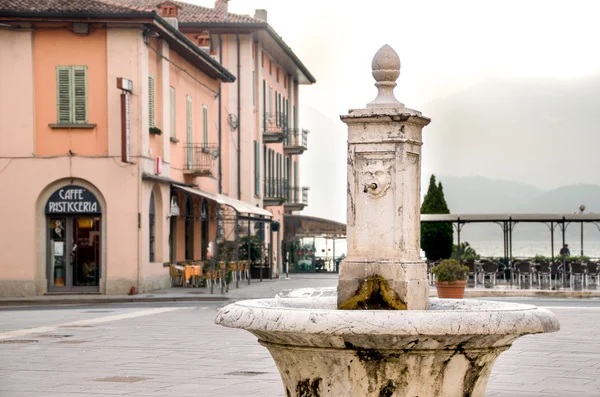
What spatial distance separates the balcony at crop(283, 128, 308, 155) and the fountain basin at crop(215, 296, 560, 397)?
45.8 meters

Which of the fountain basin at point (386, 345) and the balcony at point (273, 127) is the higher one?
the balcony at point (273, 127)

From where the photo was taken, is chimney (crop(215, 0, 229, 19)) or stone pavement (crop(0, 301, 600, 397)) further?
chimney (crop(215, 0, 229, 19))

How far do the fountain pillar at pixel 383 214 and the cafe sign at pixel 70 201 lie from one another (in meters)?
22.6

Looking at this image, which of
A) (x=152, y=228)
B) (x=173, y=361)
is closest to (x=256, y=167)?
(x=152, y=228)

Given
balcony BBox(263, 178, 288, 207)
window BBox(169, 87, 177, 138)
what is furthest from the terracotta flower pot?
balcony BBox(263, 178, 288, 207)

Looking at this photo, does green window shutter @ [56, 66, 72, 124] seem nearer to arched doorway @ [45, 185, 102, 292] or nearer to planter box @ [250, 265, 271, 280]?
arched doorway @ [45, 185, 102, 292]

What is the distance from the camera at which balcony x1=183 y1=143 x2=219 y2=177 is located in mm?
35094

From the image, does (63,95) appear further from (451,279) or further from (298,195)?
(298,195)

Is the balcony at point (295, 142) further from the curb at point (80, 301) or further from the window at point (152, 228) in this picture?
the curb at point (80, 301)

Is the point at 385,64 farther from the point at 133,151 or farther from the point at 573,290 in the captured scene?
the point at 573,290

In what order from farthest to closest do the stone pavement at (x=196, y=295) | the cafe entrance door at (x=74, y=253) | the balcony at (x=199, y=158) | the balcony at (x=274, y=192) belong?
the balcony at (x=274, y=192)
the balcony at (x=199, y=158)
the cafe entrance door at (x=74, y=253)
the stone pavement at (x=196, y=295)

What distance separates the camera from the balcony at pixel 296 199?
2073 inches

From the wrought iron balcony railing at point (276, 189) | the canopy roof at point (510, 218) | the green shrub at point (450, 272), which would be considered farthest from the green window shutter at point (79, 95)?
the wrought iron balcony railing at point (276, 189)

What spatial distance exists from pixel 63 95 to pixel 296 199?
89.2 ft
